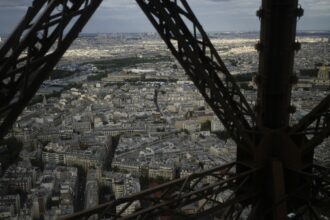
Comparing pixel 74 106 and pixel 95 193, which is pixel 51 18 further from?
pixel 74 106

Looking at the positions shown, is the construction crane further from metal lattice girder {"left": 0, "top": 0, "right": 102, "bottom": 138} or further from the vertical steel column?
metal lattice girder {"left": 0, "top": 0, "right": 102, "bottom": 138}

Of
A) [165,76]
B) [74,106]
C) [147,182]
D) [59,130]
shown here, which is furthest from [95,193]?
[165,76]

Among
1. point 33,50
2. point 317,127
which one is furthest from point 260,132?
point 33,50

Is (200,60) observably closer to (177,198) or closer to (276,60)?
(276,60)

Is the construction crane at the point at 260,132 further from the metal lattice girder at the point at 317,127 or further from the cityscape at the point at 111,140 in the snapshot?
the cityscape at the point at 111,140

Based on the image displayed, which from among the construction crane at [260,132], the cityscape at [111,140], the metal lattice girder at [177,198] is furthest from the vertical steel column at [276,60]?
the cityscape at [111,140]
